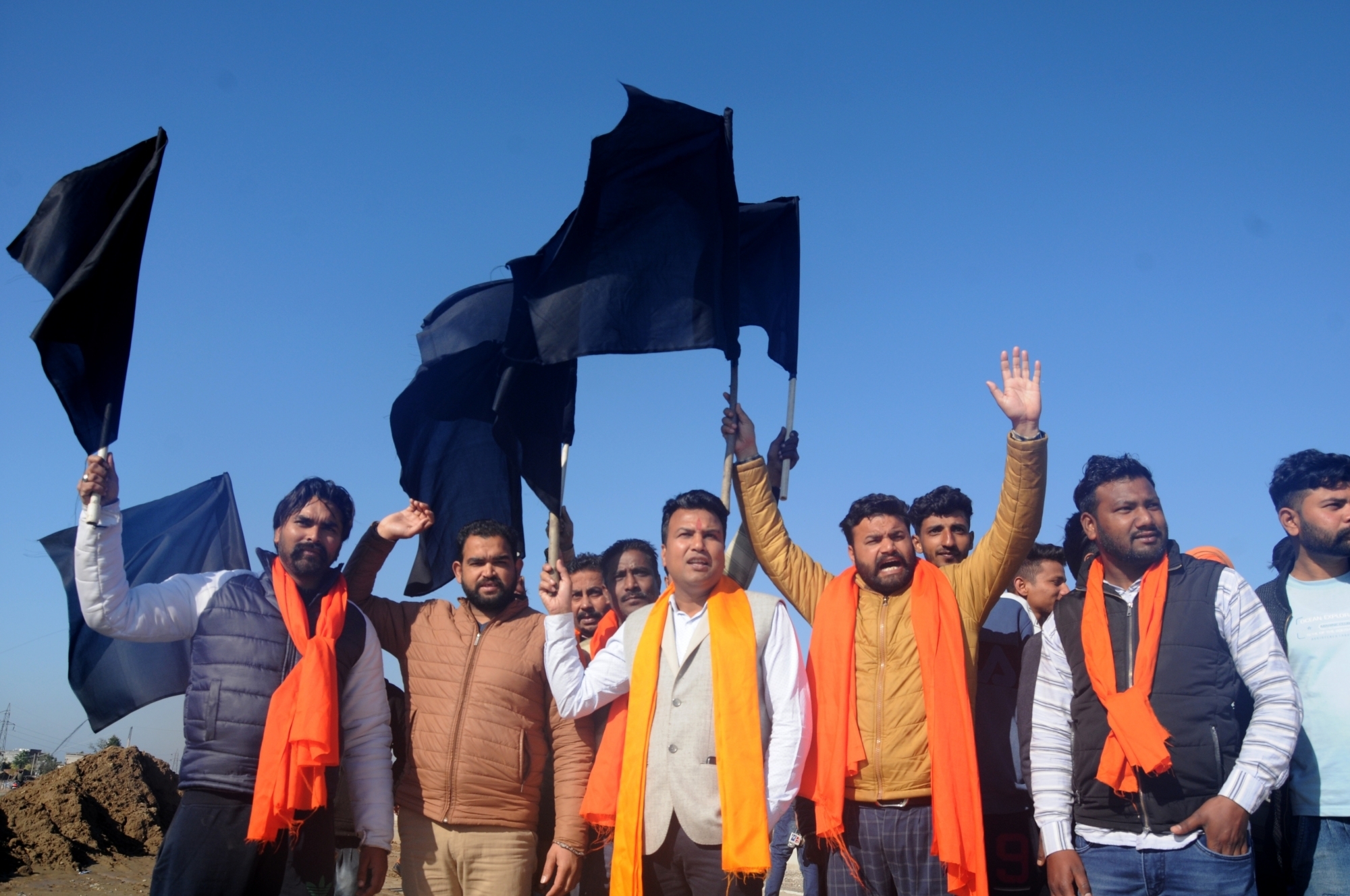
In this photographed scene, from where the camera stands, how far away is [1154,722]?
12.5 feet

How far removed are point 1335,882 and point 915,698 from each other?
1.71 m

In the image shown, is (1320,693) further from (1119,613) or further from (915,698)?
(915,698)

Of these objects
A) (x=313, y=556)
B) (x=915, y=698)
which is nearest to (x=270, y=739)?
(x=313, y=556)

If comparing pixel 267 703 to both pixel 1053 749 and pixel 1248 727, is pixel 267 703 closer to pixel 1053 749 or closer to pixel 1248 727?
pixel 1053 749

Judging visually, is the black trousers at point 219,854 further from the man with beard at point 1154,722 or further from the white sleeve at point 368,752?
the man with beard at point 1154,722

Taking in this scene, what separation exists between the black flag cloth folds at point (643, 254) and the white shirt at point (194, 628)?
186 cm

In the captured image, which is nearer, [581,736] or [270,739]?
[270,739]

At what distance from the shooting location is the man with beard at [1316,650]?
13.1 ft

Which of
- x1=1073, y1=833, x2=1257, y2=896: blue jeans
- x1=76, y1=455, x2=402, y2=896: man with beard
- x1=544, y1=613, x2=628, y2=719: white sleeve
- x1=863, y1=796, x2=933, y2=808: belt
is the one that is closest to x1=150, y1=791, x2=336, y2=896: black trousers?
x1=76, y1=455, x2=402, y2=896: man with beard

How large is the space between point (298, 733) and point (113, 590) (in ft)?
3.39

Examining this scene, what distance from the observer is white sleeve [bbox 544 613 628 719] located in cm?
452

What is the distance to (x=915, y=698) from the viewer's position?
14.0 ft

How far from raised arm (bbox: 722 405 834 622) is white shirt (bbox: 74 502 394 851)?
1940 mm

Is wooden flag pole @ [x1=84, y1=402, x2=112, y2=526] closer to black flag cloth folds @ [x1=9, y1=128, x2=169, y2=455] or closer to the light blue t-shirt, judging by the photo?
black flag cloth folds @ [x1=9, y1=128, x2=169, y2=455]
